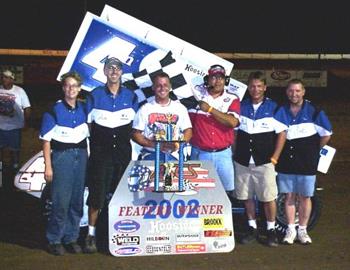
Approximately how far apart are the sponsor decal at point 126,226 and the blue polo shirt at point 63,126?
811mm

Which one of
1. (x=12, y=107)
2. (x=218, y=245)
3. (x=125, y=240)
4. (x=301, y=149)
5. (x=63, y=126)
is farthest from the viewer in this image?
(x=12, y=107)

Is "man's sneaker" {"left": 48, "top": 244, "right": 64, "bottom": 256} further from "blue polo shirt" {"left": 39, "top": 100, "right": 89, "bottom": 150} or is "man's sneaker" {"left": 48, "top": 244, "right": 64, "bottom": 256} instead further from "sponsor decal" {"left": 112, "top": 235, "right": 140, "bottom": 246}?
"blue polo shirt" {"left": 39, "top": 100, "right": 89, "bottom": 150}

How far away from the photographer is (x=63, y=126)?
6180 millimetres

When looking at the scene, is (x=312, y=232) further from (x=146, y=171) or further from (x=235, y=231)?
(x=146, y=171)

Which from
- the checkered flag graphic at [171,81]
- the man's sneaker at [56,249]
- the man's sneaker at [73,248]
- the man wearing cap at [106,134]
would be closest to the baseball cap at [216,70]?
the checkered flag graphic at [171,81]

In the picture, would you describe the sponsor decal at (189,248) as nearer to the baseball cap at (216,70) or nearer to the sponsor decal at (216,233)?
the sponsor decal at (216,233)

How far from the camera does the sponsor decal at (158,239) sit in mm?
6318

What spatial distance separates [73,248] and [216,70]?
7.05ft

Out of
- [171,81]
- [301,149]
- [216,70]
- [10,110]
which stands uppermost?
[216,70]

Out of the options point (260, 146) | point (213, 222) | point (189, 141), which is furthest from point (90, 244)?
point (260, 146)

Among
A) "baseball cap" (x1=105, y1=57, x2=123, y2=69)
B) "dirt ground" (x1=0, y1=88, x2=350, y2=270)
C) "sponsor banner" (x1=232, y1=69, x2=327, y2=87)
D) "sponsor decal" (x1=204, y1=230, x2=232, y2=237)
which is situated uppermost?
"sponsor banner" (x1=232, y1=69, x2=327, y2=87)

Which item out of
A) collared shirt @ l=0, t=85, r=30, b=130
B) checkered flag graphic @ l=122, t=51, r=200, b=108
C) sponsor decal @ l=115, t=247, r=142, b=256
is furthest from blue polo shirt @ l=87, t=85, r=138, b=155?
collared shirt @ l=0, t=85, r=30, b=130

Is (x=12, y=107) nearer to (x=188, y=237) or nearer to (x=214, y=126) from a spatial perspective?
(x=214, y=126)

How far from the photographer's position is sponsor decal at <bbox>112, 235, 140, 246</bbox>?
6.27 metres
